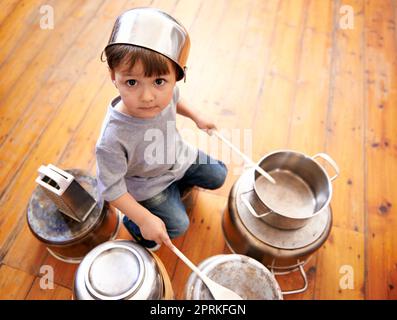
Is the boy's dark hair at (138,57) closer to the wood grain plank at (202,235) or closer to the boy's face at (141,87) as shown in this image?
the boy's face at (141,87)

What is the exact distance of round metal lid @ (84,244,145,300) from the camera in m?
0.68

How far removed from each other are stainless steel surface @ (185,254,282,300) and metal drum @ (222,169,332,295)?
4.5 inches

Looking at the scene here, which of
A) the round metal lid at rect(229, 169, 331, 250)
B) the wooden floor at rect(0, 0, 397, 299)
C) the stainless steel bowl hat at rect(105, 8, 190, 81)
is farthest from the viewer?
the wooden floor at rect(0, 0, 397, 299)

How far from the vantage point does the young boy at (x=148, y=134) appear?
1.99 ft

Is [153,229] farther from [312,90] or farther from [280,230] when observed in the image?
→ [312,90]

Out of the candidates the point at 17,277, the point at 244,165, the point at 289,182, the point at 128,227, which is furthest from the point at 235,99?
the point at 17,277

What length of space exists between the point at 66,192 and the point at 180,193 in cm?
38

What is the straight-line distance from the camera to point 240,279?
2.54ft

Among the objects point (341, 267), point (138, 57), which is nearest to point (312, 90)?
point (341, 267)

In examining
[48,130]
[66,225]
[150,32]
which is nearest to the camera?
[150,32]

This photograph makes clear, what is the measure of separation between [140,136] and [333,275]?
2.70 ft

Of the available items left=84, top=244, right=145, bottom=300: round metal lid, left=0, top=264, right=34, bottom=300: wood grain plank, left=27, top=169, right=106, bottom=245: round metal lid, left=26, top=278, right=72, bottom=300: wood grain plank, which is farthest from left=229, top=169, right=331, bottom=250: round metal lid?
left=0, top=264, right=34, bottom=300: wood grain plank

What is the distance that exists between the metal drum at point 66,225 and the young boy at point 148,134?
0.39 feet

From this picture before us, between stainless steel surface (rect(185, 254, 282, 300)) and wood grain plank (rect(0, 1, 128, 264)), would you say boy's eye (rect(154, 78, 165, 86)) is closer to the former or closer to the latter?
stainless steel surface (rect(185, 254, 282, 300))
